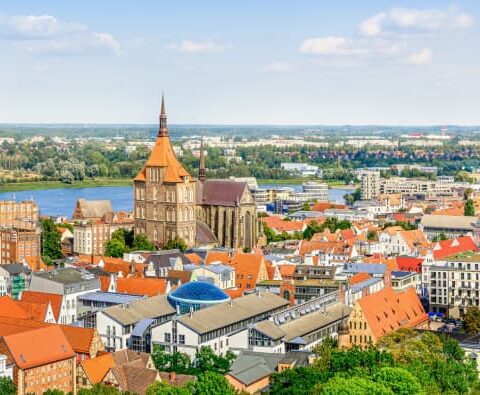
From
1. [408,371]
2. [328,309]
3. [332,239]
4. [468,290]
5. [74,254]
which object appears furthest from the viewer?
[74,254]

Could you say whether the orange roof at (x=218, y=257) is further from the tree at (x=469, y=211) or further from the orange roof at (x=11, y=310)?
the tree at (x=469, y=211)

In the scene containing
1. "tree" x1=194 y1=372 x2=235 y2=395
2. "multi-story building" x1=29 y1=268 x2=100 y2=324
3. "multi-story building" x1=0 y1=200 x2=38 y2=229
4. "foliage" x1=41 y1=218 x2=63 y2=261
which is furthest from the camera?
"multi-story building" x1=0 y1=200 x2=38 y2=229

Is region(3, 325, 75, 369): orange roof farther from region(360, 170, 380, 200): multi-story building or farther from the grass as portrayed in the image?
the grass

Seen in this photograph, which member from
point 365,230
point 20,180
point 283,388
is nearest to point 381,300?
point 283,388

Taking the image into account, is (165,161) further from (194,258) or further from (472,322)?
(472,322)

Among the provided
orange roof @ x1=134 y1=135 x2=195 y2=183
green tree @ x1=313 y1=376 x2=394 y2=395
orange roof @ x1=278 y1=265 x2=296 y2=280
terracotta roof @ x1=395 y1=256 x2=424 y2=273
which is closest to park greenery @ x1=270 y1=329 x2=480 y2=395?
green tree @ x1=313 y1=376 x2=394 y2=395

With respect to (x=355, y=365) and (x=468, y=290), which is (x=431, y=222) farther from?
(x=355, y=365)

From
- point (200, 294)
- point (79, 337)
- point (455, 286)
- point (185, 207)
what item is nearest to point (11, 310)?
point (79, 337)
